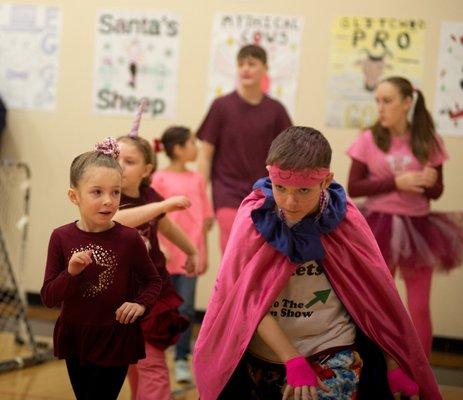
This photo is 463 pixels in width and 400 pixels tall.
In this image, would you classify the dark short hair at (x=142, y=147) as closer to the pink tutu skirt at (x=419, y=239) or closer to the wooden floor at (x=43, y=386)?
the wooden floor at (x=43, y=386)

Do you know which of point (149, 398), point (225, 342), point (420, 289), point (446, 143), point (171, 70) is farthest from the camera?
point (171, 70)

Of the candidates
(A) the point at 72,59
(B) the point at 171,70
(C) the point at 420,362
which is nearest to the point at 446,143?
(B) the point at 171,70

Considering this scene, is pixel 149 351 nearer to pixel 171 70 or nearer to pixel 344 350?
pixel 344 350

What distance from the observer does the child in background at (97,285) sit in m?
2.64

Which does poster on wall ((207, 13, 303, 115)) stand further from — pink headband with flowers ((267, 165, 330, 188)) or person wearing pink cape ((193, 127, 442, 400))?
pink headband with flowers ((267, 165, 330, 188))

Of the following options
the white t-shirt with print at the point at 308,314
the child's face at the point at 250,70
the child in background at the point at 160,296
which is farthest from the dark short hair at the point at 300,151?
the child's face at the point at 250,70

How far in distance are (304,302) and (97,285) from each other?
0.69 metres

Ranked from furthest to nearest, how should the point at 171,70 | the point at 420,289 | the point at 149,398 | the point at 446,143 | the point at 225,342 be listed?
the point at 171,70
the point at 446,143
the point at 420,289
the point at 149,398
the point at 225,342

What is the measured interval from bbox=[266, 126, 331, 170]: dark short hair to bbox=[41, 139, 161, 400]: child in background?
0.56 metres

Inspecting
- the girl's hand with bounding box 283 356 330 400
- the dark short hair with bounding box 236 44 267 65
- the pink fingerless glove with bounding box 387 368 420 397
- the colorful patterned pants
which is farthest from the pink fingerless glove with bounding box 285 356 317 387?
the dark short hair with bounding box 236 44 267 65

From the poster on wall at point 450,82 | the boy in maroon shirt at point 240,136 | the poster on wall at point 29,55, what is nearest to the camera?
the boy in maroon shirt at point 240,136

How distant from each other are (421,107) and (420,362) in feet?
6.71

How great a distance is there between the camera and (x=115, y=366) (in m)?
2.72

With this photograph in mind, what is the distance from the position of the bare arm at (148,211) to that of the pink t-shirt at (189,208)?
4.30 ft
